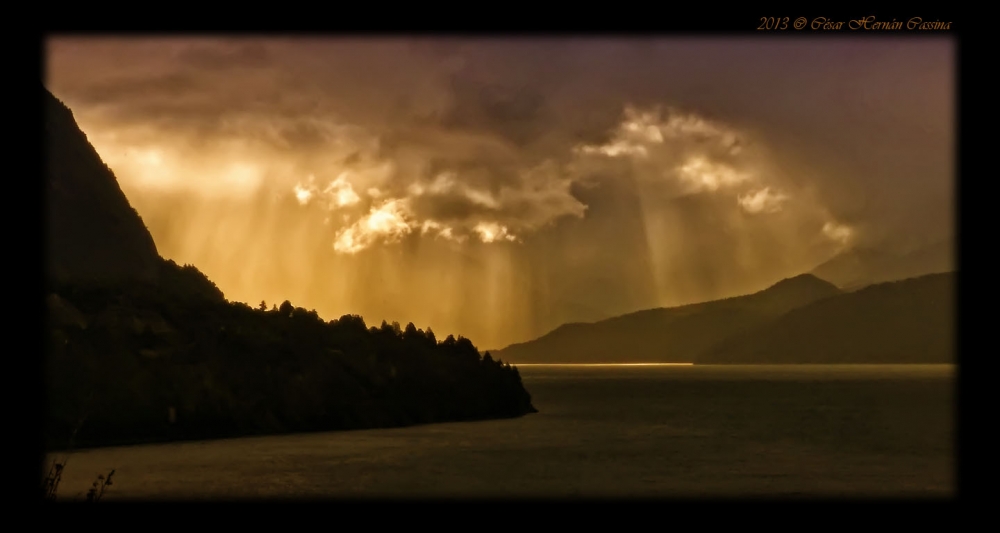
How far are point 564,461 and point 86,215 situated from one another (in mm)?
89412

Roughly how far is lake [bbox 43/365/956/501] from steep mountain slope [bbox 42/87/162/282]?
192 ft

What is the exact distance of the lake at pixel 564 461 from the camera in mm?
41844

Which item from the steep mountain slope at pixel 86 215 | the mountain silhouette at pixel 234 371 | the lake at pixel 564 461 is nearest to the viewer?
the lake at pixel 564 461

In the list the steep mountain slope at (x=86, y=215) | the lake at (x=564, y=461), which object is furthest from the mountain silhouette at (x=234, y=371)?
the steep mountain slope at (x=86, y=215)

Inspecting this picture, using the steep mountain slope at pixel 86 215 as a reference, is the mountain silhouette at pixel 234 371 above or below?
below

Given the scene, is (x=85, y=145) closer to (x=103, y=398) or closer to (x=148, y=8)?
(x=103, y=398)

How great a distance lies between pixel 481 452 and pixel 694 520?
50.9 m

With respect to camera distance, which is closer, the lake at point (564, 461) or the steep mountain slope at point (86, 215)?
the lake at point (564, 461)

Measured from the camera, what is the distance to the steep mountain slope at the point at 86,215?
116m

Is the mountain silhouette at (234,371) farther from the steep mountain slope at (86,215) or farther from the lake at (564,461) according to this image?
the steep mountain slope at (86,215)

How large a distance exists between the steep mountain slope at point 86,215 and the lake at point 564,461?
58494 mm

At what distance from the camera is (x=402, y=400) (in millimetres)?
85875

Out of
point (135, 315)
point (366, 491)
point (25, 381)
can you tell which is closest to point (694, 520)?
point (25, 381)

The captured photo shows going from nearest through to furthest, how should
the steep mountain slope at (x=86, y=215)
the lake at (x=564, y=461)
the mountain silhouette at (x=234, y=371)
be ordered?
1. the lake at (x=564, y=461)
2. the mountain silhouette at (x=234, y=371)
3. the steep mountain slope at (x=86, y=215)
